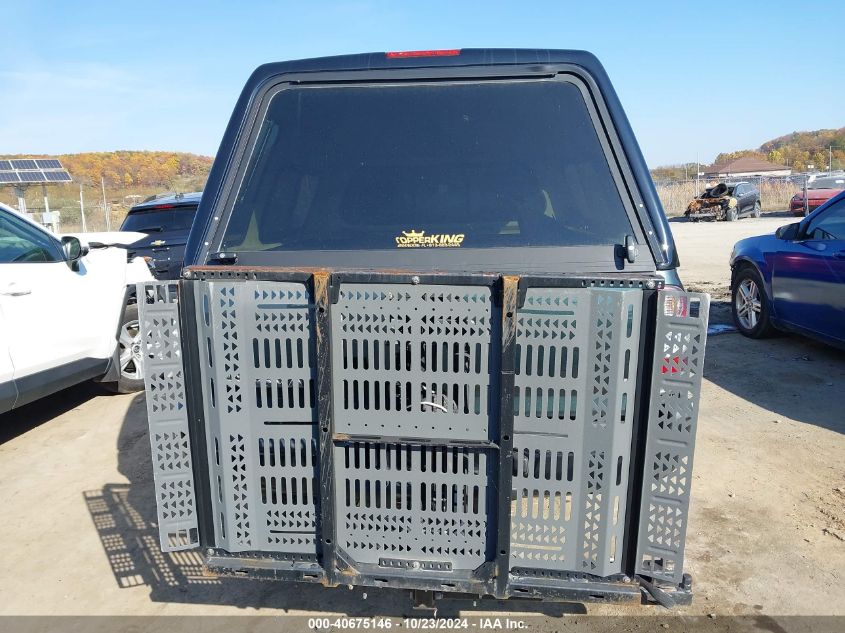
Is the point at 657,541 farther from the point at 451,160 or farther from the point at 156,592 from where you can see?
the point at 156,592

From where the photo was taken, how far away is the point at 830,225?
21.0 feet

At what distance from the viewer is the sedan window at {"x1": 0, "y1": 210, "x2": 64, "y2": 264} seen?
4.90 meters

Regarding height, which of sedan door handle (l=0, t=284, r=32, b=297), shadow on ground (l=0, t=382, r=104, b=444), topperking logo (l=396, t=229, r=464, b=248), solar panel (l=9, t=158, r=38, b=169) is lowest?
shadow on ground (l=0, t=382, r=104, b=444)

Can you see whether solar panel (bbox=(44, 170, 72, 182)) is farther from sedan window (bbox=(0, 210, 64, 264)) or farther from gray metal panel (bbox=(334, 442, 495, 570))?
gray metal panel (bbox=(334, 442, 495, 570))

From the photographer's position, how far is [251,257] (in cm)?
287

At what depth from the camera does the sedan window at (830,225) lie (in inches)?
247

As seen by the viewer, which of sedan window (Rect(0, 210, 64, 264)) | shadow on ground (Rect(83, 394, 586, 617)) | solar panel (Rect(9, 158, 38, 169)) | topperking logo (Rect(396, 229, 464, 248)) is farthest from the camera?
solar panel (Rect(9, 158, 38, 169))

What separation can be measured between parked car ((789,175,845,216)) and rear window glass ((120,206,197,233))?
2341 centimetres

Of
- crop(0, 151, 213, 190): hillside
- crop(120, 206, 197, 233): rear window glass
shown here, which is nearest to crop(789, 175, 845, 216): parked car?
crop(120, 206, 197, 233): rear window glass

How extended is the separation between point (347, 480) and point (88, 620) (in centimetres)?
163

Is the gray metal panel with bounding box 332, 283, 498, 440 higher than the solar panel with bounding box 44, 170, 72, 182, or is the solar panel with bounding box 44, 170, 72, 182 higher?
the solar panel with bounding box 44, 170, 72, 182

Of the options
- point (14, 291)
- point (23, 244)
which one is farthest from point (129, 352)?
point (14, 291)

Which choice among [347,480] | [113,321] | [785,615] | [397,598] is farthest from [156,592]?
[113,321]

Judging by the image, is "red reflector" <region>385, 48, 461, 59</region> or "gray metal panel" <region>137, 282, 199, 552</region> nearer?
"gray metal panel" <region>137, 282, 199, 552</region>
